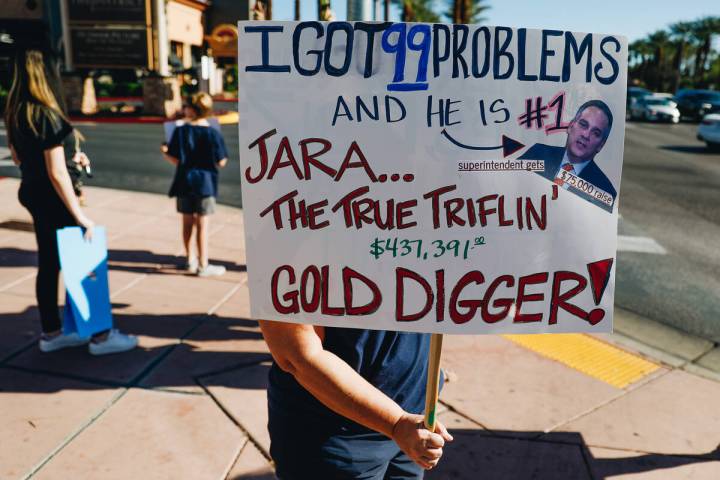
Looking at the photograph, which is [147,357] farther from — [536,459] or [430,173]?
[430,173]

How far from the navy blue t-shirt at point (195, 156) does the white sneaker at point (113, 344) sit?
1.73 m

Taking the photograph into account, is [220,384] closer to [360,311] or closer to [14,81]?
[14,81]

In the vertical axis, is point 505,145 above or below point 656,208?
above

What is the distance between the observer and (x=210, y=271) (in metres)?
5.98

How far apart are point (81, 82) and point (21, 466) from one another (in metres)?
25.5

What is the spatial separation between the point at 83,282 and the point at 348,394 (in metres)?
2.97

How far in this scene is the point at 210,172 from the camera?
5758 mm

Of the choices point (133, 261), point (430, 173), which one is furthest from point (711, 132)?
point (430, 173)

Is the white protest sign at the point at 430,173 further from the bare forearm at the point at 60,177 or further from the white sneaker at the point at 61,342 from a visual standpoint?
the white sneaker at the point at 61,342

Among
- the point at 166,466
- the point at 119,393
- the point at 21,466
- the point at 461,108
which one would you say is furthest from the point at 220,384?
the point at 461,108

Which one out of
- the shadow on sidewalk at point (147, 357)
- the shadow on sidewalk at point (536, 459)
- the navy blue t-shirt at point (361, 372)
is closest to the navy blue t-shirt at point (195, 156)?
the shadow on sidewalk at point (147, 357)

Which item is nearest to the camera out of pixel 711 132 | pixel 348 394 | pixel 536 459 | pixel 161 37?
pixel 348 394

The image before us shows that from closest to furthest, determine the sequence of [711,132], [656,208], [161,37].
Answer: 1. [656,208]
2. [711,132]
3. [161,37]

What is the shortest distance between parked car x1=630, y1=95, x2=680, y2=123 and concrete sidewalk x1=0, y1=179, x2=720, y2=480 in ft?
92.4
